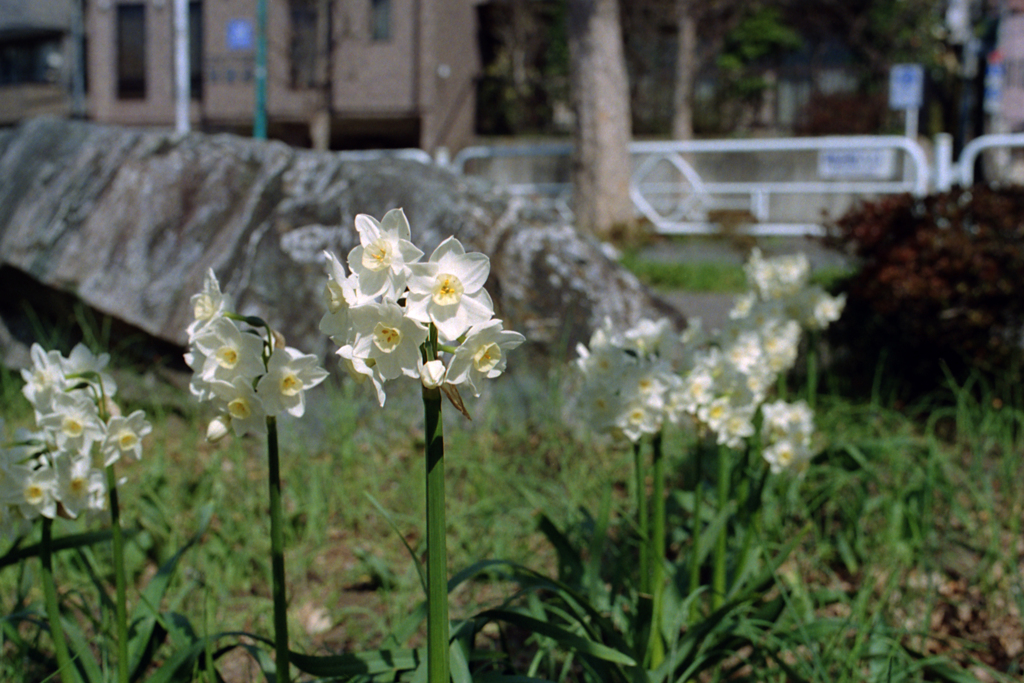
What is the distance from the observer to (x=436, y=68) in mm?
18750

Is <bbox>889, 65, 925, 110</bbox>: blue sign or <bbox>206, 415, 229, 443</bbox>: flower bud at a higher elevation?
<bbox>889, 65, 925, 110</bbox>: blue sign

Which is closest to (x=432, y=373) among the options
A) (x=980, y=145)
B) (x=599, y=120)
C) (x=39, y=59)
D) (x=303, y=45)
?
(x=980, y=145)

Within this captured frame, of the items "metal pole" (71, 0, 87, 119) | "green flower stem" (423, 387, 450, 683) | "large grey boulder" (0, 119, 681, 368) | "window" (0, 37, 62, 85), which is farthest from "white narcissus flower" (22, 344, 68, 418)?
"window" (0, 37, 62, 85)

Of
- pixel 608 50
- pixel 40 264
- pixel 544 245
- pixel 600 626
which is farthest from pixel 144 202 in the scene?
pixel 608 50

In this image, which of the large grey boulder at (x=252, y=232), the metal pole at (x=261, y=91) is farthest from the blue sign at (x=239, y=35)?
the large grey boulder at (x=252, y=232)

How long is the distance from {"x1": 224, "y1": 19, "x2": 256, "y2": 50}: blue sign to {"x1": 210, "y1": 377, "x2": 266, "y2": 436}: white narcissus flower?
2078cm

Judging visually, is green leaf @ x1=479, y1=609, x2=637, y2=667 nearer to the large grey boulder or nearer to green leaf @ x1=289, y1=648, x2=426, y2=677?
green leaf @ x1=289, y1=648, x2=426, y2=677

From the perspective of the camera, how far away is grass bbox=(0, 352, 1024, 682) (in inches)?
90.3

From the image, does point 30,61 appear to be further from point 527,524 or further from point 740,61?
point 527,524

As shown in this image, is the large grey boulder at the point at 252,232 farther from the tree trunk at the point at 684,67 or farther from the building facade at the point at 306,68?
the building facade at the point at 306,68

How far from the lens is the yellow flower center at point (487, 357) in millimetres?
1159

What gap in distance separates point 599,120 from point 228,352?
9.74 metres

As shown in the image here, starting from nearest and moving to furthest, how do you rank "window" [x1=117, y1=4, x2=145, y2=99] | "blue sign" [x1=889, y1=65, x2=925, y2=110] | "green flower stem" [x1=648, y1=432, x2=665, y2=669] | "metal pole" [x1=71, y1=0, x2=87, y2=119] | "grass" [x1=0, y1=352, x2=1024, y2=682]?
"green flower stem" [x1=648, y1=432, x2=665, y2=669], "grass" [x1=0, y1=352, x2=1024, y2=682], "blue sign" [x1=889, y1=65, x2=925, y2=110], "window" [x1=117, y1=4, x2=145, y2=99], "metal pole" [x1=71, y1=0, x2=87, y2=119]

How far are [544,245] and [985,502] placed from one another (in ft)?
7.18
